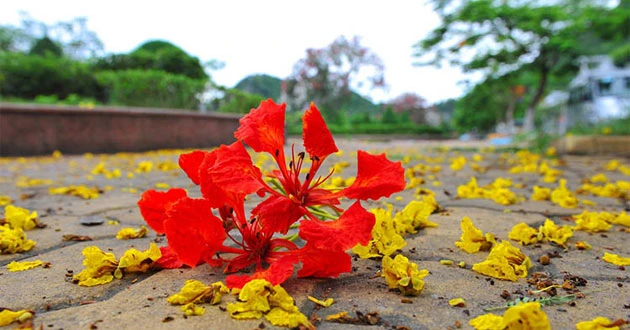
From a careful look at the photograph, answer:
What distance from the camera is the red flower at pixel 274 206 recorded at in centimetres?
85

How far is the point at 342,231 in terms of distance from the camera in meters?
0.83

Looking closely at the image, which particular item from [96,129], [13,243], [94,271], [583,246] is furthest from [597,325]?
[96,129]

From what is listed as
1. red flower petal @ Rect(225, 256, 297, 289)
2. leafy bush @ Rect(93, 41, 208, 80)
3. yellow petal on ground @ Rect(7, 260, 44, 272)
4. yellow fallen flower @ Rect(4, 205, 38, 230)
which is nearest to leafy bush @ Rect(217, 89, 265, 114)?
Result: leafy bush @ Rect(93, 41, 208, 80)

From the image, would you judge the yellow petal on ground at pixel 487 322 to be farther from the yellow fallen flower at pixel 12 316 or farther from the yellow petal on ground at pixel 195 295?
the yellow fallen flower at pixel 12 316

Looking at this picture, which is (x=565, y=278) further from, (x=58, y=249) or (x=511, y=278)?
(x=58, y=249)

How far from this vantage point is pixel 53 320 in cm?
83

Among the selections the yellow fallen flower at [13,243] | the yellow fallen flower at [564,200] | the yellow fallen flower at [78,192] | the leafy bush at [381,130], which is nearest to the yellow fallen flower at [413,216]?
the yellow fallen flower at [564,200]

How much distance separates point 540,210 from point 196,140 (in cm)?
654

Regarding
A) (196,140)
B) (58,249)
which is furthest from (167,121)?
(58,249)

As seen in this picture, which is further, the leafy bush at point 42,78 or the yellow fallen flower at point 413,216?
the leafy bush at point 42,78

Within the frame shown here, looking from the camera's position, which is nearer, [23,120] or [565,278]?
[565,278]

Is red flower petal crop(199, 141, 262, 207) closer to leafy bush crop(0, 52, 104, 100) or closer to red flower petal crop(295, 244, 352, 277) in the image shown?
red flower petal crop(295, 244, 352, 277)

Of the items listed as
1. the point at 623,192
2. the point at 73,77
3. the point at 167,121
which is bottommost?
the point at 623,192

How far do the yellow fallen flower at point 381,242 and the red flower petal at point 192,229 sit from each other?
0.39m
